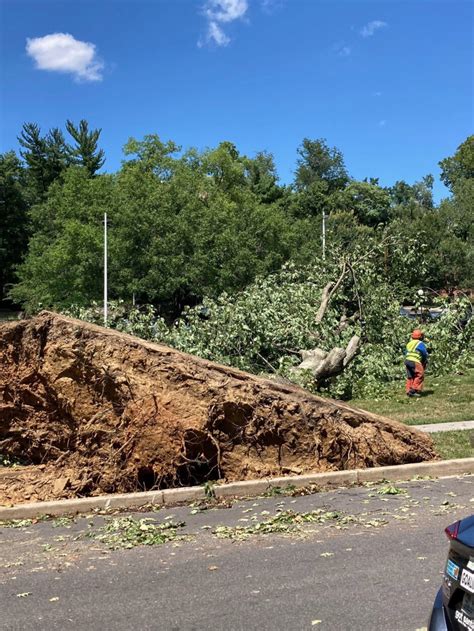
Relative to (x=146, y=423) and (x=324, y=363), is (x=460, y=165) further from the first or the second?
(x=146, y=423)

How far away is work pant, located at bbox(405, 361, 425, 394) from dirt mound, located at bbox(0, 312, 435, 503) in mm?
4755

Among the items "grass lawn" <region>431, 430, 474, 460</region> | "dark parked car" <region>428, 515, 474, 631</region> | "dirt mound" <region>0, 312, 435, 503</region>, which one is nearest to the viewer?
"dark parked car" <region>428, 515, 474, 631</region>

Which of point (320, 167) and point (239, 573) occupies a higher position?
point (320, 167)

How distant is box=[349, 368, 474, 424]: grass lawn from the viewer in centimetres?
1010

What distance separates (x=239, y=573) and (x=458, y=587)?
2.28 metres

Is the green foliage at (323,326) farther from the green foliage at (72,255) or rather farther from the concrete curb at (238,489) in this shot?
the green foliage at (72,255)

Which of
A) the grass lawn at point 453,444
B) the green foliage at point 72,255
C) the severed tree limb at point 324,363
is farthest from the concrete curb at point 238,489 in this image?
the green foliage at point 72,255

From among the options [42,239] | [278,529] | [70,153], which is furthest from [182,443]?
[70,153]

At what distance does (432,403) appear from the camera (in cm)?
1139

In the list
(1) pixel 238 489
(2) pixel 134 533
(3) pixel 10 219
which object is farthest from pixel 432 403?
(3) pixel 10 219

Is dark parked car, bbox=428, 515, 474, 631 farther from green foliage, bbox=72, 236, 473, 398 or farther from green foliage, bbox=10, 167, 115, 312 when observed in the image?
green foliage, bbox=10, 167, 115, 312

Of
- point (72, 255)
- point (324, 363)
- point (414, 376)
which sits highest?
point (72, 255)

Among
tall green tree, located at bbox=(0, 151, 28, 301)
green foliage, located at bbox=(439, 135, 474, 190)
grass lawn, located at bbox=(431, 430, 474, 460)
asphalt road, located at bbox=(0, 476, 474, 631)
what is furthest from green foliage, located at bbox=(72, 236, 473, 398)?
green foliage, located at bbox=(439, 135, 474, 190)

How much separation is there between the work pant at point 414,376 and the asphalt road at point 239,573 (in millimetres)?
6398
